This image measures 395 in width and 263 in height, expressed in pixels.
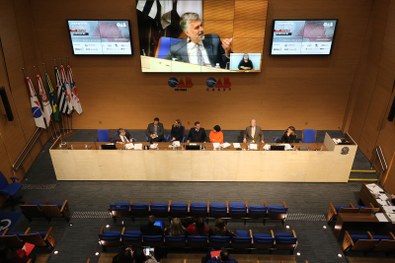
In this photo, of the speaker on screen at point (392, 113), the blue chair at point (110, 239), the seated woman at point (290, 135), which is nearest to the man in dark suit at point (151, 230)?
the blue chair at point (110, 239)

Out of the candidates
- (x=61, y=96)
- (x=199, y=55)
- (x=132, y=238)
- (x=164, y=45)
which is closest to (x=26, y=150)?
(x=61, y=96)

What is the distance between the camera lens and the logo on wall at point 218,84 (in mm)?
10906

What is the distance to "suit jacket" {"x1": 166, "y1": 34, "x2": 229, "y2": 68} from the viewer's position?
33.2 feet

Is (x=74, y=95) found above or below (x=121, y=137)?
above

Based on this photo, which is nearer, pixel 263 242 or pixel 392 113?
pixel 263 242

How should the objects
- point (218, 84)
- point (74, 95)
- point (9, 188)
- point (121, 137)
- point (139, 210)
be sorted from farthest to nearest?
point (218, 84)
point (74, 95)
point (121, 137)
point (9, 188)
point (139, 210)

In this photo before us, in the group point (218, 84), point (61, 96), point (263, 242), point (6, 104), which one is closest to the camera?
point (263, 242)

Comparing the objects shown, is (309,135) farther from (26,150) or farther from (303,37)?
(26,150)

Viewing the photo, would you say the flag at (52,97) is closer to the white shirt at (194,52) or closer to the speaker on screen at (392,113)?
the white shirt at (194,52)

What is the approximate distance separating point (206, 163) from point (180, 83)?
3266 millimetres

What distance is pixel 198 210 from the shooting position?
7668 millimetres

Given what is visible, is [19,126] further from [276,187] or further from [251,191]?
[276,187]

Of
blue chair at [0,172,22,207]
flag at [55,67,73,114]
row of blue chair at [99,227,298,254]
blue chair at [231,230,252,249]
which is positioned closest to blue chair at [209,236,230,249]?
row of blue chair at [99,227,298,254]

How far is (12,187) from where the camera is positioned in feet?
27.8
